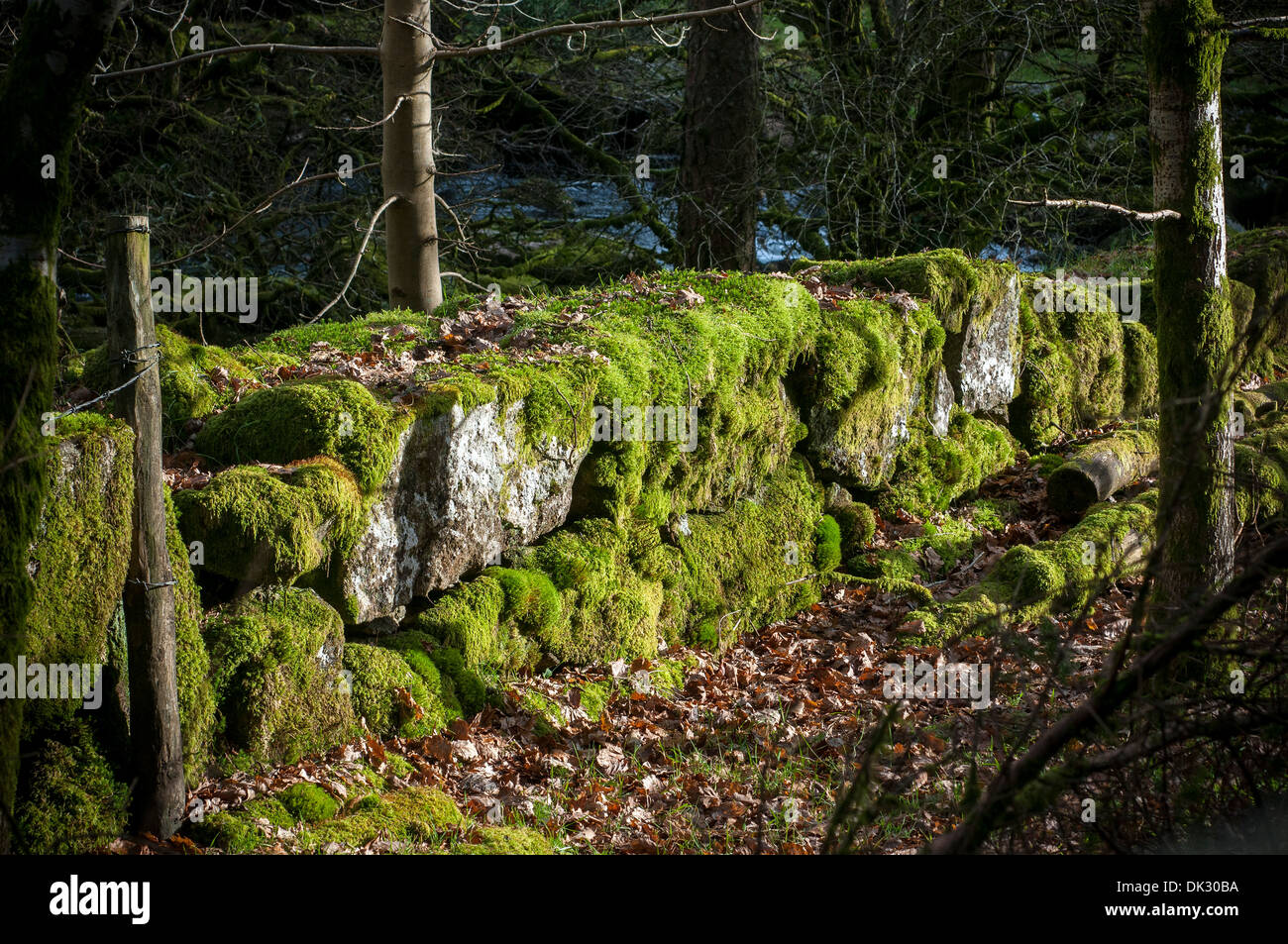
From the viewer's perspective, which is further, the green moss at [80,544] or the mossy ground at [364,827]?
the mossy ground at [364,827]

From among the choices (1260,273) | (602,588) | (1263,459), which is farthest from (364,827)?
(1260,273)

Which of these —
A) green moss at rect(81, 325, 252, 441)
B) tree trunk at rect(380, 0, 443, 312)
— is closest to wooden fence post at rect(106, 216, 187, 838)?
green moss at rect(81, 325, 252, 441)

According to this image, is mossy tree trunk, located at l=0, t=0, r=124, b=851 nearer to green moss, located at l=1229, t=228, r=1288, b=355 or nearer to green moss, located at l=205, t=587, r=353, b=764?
green moss, located at l=205, t=587, r=353, b=764

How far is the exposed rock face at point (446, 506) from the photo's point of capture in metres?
4.90

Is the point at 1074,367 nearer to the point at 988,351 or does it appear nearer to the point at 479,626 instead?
the point at 988,351

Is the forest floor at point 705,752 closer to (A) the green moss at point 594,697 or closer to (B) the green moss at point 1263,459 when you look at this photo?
(A) the green moss at point 594,697

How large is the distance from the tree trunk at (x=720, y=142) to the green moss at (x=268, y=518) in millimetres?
6327

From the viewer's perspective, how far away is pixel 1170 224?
5395 mm

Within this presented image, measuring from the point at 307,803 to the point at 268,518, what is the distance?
3.76 ft

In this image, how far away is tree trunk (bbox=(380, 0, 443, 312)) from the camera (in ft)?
24.1

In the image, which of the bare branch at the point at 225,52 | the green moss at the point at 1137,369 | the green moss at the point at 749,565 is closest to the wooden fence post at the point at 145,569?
the bare branch at the point at 225,52

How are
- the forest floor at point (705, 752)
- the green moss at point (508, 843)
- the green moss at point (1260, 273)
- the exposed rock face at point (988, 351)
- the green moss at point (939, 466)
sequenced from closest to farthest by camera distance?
1. the green moss at point (508, 843)
2. the forest floor at point (705, 752)
3. the green moss at point (939, 466)
4. the exposed rock face at point (988, 351)
5. the green moss at point (1260, 273)

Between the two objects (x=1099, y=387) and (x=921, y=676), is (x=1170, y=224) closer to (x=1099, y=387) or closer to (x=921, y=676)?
(x=921, y=676)
